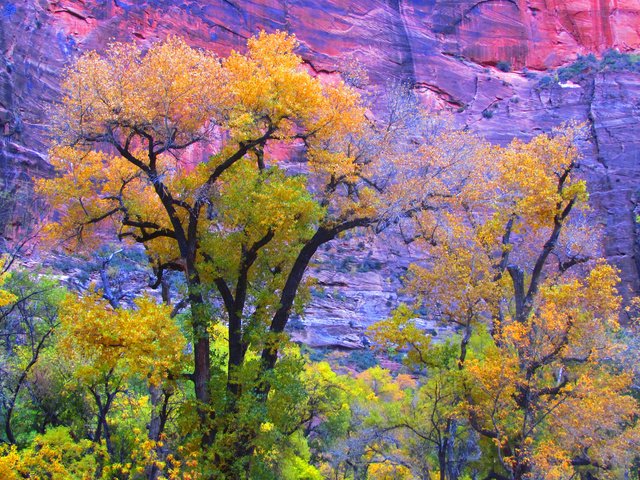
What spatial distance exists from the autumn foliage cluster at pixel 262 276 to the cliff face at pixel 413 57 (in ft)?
72.5

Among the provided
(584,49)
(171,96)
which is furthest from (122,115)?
(584,49)

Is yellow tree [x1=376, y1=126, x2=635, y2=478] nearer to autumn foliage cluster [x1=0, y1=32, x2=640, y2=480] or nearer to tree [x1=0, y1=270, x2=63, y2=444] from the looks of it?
autumn foliage cluster [x1=0, y1=32, x2=640, y2=480]

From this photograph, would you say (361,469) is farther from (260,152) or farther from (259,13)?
(259,13)

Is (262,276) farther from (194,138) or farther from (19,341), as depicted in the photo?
(19,341)

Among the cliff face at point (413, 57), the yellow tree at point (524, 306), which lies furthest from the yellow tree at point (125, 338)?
the cliff face at point (413, 57)

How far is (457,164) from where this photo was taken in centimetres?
1527

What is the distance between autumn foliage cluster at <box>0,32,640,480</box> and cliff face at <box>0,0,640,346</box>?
2209 cm

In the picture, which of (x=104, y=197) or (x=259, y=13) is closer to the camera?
(x=104, y=197)

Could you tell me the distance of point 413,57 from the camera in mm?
58594

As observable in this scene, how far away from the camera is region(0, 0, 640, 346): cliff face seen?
138 ft

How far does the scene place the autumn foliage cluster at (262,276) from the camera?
1195 cm

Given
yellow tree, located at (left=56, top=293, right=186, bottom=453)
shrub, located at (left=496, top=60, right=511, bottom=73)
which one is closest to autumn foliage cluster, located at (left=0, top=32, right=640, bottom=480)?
yellow tree, located at (left=56, top=293, right=186, bottom=453)

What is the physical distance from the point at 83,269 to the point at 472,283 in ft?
101

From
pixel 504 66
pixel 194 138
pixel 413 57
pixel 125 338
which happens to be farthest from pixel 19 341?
pixel 504 66
